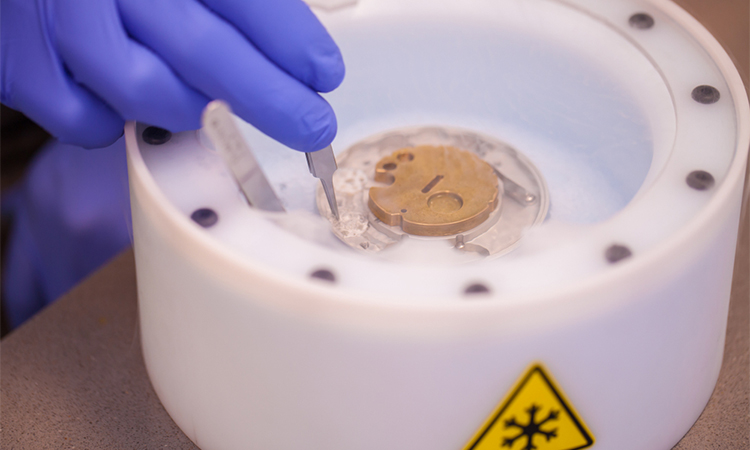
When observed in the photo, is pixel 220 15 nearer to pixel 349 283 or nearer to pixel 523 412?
pixel 349 283

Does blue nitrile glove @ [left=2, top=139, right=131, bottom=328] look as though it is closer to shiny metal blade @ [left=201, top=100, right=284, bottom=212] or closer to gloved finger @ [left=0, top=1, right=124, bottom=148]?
gloved finger @ [left=0, top=1, right=124, bottom=148]

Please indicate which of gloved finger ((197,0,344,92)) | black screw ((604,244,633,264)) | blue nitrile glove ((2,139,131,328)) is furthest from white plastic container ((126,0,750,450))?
blue nitrile glove ((2,139,131,328))

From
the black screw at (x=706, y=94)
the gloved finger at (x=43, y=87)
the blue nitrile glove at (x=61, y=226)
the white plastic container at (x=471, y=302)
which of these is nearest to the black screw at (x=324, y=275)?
the white plastic container at (x=471, y=302)

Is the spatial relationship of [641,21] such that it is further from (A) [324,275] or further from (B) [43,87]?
(B) [43,87]

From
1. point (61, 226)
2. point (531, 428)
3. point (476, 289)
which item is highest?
point (476, 289)

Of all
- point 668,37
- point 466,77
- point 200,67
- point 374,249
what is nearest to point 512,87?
point 466,77

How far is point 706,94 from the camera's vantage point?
72 centimetres

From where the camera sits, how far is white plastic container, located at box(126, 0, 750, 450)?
1.70 feet

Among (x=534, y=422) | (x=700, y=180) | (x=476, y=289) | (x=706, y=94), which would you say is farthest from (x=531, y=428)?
(x=706, y=94)

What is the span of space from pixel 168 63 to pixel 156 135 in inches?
3.0

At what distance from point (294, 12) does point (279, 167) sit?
0.24 m

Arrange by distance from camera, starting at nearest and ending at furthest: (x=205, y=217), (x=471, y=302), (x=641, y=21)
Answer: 1. (x=471, y=302)
2. (x=205, y=217)
3. (x=641, y=21)

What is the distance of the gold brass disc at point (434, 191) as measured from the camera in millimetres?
755

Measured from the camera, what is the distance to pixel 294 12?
2.19ft
